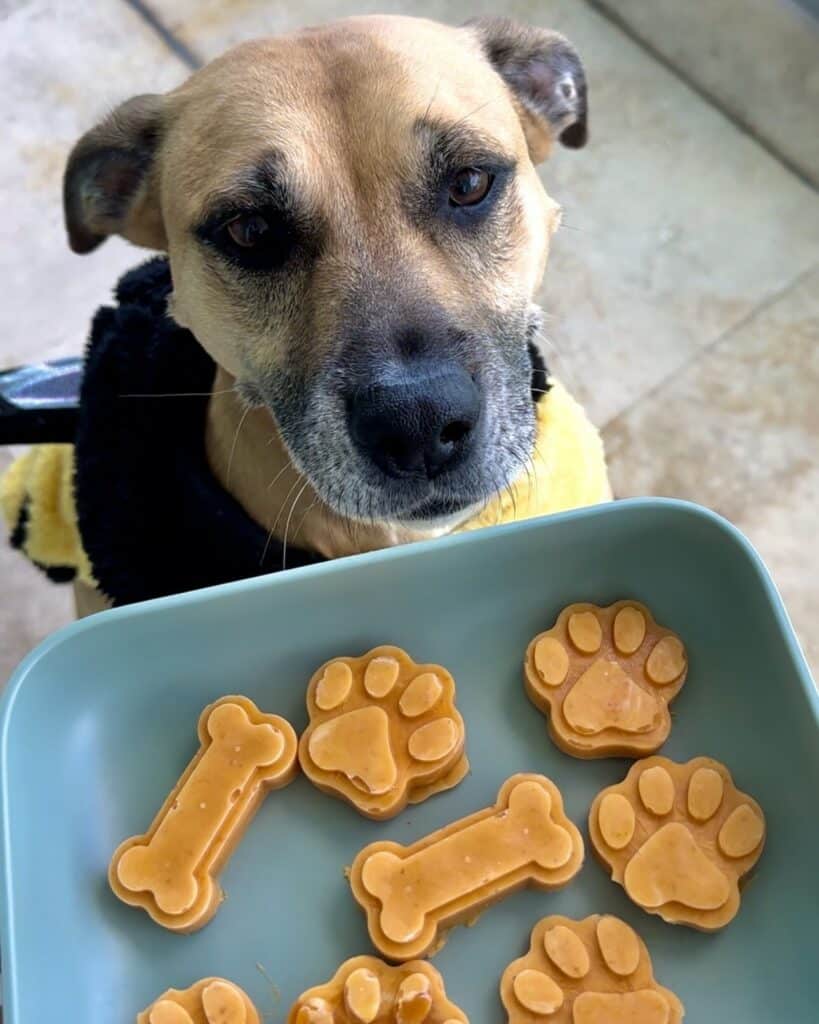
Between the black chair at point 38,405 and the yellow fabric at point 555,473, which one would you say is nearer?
the yellow fabric at point 555,473

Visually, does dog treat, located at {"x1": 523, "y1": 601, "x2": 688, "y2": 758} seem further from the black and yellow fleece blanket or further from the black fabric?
the black fabric

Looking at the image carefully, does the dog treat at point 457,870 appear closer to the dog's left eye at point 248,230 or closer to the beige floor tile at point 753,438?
the dog's left eye at point 248,230

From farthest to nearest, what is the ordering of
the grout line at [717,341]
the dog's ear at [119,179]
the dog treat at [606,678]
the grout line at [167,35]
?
the grout line at [167,35] → the grout line at [717,341] → the dog's ear at [119,179] → the dog treat at [606,678]

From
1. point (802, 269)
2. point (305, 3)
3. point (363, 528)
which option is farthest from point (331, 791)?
point (305, 3)

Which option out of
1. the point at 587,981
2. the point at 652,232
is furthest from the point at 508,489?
the point at 652,232

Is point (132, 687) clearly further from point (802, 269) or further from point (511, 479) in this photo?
point (802, 269)

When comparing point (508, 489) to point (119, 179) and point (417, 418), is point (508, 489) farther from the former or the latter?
point (119, 179)

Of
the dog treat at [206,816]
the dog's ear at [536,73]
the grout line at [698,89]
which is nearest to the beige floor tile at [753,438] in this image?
the grout line at [698,89]
